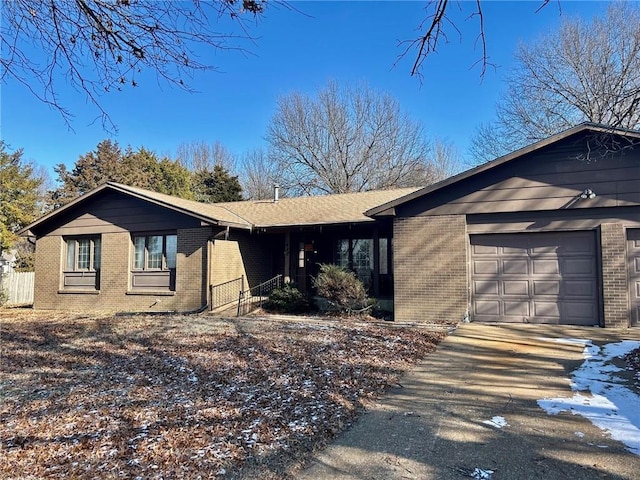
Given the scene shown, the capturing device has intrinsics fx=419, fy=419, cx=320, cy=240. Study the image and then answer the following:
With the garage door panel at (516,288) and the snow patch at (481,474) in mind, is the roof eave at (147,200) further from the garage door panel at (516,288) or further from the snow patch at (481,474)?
the snow patch at (481,474)

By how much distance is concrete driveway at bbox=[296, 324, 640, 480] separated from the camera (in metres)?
3.30

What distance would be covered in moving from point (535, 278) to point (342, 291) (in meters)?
4.89

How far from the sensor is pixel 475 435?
397 centimetres

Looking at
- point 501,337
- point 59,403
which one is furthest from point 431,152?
point 59,403

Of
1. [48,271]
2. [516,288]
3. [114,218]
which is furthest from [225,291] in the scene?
[516,288]

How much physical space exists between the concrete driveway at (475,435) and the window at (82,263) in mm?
13504

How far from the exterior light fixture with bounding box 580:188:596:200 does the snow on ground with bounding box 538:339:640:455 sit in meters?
4.18

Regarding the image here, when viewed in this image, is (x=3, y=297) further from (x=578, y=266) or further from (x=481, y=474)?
(x=578, y=266)

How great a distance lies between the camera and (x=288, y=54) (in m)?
7.77

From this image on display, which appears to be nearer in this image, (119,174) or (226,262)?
(226,262)

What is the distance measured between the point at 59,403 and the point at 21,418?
0.49 meters

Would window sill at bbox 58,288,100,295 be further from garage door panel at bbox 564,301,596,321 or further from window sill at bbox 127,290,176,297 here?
garage door panel at bbox 564,301,596,321

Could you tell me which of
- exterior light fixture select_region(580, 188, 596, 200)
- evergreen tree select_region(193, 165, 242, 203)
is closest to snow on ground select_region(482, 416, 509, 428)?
exterior light fixture select_region(580, 188, 596, 200)

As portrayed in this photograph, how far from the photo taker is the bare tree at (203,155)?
4122 cm
